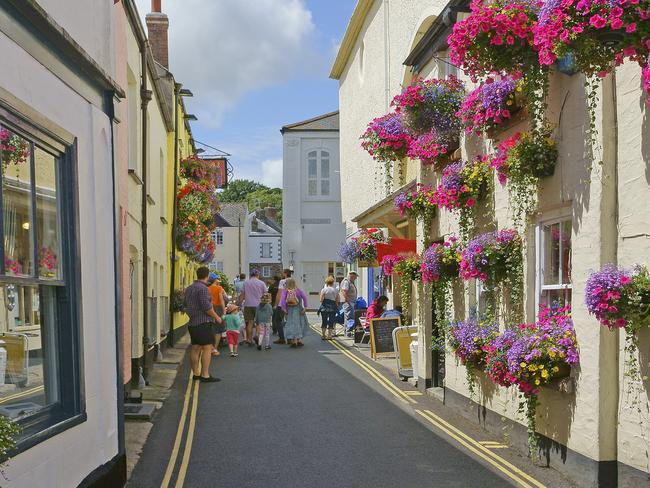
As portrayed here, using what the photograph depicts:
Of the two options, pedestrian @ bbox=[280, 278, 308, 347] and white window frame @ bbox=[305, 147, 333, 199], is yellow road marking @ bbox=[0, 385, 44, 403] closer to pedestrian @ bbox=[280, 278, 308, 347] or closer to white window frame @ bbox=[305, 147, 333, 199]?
pedestrian @ bbox=[280, 278, 308, 347]

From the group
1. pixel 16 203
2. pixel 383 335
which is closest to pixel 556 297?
pixel 16 203

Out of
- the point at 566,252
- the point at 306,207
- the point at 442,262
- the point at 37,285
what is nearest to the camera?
the point at 37,285

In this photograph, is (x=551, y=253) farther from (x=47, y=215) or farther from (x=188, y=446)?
(x=47, y=215)

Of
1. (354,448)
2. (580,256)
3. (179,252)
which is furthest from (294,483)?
(179,252)

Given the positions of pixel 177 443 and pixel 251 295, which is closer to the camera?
pixel 177 443

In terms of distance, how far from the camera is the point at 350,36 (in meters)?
25.7

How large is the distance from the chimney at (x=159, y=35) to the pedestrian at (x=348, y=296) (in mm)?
8198

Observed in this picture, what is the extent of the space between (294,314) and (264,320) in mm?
1012

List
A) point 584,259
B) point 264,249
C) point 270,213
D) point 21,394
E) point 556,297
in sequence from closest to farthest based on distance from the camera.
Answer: point 21,394
point 584,259
point 556,297
point 264,249
point 270,213

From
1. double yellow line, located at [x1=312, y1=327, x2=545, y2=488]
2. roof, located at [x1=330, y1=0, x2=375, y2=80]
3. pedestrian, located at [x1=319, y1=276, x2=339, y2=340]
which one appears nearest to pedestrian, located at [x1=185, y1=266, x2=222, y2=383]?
double yellow line, located at [x1=312, y1=327, x2=545, y2=488]

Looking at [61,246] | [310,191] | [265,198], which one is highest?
[265,198]

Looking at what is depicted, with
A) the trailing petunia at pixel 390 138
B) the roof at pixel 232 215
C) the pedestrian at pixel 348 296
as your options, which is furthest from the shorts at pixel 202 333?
the roof at pixel 232 215

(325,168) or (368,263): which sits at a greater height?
(325,168)

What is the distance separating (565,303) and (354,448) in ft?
9.07
